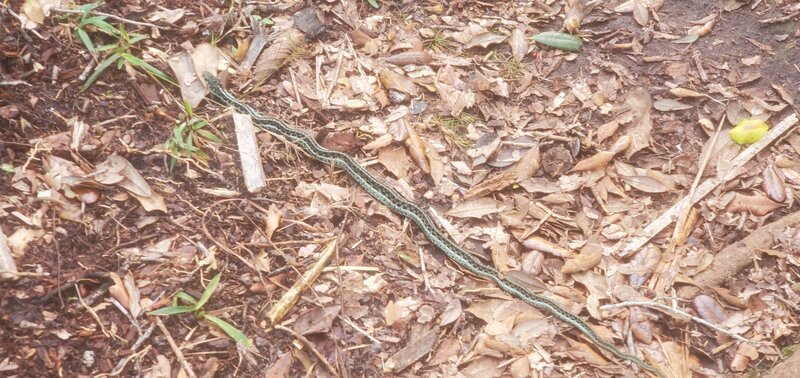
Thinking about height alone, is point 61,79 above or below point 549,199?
above

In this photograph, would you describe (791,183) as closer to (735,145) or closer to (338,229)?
(735,145)

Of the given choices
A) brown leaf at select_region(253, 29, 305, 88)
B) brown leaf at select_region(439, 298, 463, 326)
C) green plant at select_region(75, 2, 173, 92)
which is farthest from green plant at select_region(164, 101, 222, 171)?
brown leaf at select_region(439, 298, 463, 326)

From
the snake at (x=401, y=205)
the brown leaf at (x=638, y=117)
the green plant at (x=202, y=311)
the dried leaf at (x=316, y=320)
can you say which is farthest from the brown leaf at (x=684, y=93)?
the green plant at (x=202, y=311)

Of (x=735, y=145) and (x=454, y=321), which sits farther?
(x=735, y=145)

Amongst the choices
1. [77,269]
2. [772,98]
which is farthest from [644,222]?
[77,269]

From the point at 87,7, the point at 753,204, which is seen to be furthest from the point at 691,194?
the point at 87,7

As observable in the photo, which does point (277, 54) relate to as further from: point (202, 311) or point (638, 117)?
point (638, 117)
